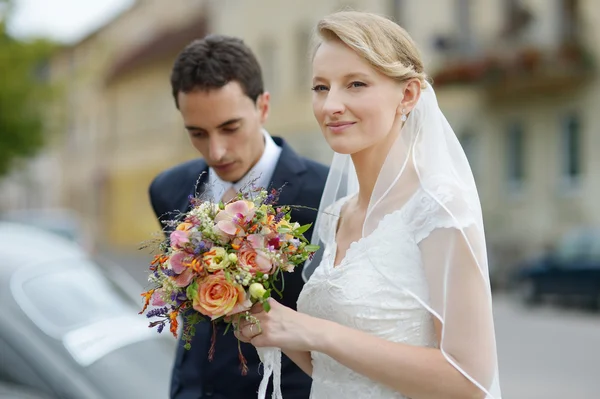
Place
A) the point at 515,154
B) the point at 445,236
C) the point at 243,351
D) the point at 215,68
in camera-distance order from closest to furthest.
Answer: the point at 445,236 → the point at 243,351 → the point at 215,68 → the point at 515,154

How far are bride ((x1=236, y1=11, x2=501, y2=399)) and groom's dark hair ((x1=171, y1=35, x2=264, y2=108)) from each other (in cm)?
71

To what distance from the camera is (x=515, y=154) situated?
81.9ft

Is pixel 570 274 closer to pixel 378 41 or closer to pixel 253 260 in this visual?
pixel 378 41

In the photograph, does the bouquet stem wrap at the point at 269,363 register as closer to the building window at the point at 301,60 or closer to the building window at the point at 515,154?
the building window at the point at 515,154

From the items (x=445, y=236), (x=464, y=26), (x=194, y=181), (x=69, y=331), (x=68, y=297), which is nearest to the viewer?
(x=445, y=236)

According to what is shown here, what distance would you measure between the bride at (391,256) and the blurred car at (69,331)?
124 centimetres

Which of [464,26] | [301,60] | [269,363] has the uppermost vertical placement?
[464,26]

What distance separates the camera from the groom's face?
11.0 ft

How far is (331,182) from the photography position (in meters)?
3.35

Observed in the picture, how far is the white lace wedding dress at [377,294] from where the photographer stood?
2523 mm

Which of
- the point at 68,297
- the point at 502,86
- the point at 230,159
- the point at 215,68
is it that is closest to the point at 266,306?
the point at 230,159

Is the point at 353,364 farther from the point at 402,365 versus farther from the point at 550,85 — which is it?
the point at 550,85

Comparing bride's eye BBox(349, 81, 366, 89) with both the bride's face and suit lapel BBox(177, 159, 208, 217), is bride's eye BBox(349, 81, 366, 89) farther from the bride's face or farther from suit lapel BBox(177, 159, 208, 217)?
suit lapel BBox(177, 159, 208, 217)

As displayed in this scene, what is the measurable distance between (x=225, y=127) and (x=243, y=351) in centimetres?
81
